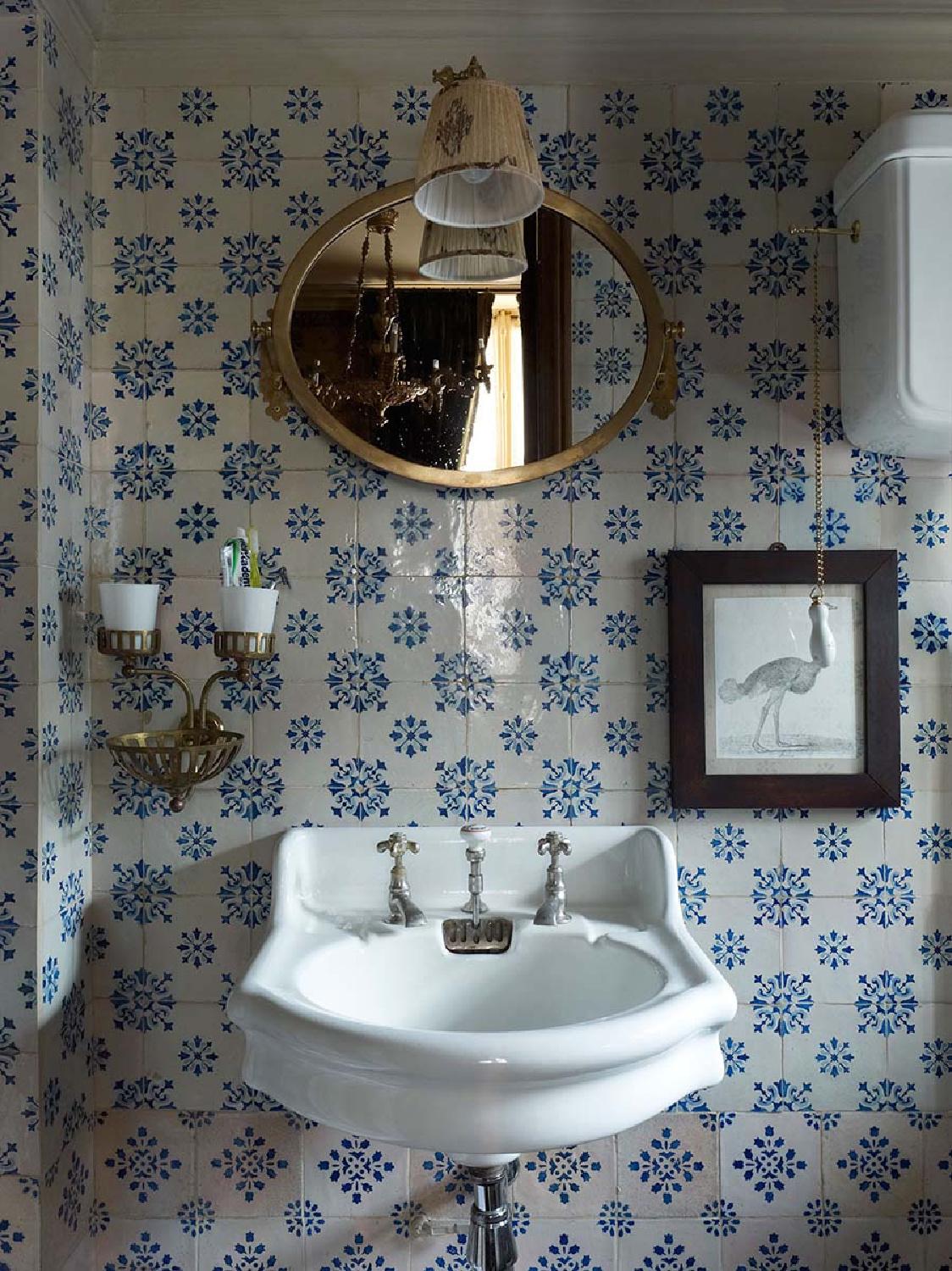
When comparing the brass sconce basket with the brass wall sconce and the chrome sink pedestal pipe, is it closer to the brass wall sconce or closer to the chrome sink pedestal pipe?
the brass wall sconce

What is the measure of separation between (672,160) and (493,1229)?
1533 mm

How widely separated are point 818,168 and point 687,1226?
5.29ft

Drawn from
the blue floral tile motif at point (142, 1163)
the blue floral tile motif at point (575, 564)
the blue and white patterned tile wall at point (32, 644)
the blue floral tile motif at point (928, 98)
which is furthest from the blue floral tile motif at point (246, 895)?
the blue floral tile motif at point (928, 98)

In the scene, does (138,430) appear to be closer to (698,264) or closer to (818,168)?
(698,264)

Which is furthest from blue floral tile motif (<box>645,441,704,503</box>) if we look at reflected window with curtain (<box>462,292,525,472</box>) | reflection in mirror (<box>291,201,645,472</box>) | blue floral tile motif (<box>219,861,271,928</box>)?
blue floral tile motif (<box>219,861,271,928</box>)

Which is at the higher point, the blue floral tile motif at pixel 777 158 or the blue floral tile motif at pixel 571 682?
the blue floral tile motif at pixel 777 158

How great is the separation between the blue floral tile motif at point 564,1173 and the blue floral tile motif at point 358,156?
1.49 metres

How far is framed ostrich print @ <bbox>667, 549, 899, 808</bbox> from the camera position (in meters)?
1.60

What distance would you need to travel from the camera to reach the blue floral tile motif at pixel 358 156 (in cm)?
162

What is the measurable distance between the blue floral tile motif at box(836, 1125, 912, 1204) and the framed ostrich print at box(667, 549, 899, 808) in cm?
51

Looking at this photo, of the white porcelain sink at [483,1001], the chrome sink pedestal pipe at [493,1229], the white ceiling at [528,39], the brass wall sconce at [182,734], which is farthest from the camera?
the white ceiling at [528,39]

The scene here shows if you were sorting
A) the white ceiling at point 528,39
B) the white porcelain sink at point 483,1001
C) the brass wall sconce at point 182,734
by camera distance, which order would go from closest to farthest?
the white porcelain sink at point 483,1001
the brass wall sconce at point 182,734
the white ceiling at point 528,39

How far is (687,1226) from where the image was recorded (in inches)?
63.5

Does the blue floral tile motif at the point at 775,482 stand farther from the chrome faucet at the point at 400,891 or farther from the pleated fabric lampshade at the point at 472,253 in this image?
the chrome faucet at the point at 400,891
